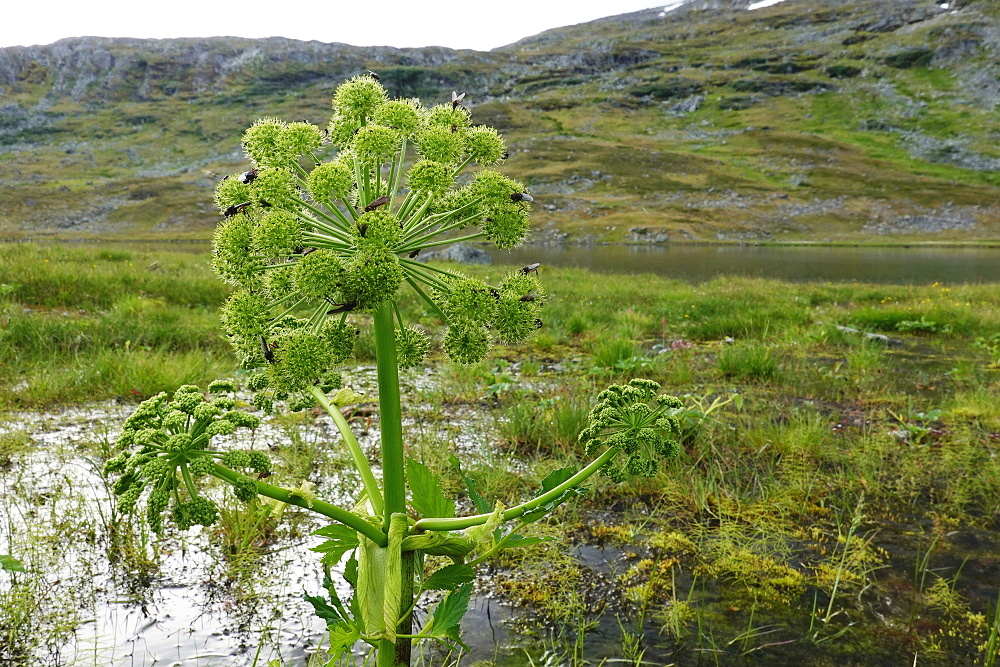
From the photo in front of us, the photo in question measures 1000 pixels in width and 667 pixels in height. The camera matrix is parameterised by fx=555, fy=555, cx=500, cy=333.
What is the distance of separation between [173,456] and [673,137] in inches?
5656

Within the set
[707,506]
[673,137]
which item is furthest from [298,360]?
[673,137]

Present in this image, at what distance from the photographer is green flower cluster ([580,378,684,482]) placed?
6.40ft

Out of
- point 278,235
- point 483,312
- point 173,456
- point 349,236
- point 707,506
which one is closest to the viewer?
point 173,456

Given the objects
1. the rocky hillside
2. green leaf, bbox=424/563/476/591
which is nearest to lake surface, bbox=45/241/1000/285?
the rocky hillside

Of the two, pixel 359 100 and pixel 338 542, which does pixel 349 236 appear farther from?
pixel 338 542

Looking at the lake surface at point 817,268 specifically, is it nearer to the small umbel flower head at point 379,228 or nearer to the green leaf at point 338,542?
the green leaf at point 338,542

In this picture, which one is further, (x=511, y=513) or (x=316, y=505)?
(x=511, y=513)

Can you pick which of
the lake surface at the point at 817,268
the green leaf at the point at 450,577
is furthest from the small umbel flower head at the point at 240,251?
the lake surface at the point at 817,268

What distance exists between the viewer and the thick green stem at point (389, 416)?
176 centimetres

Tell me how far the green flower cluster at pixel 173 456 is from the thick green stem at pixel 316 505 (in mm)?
62

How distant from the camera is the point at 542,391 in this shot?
7.86m

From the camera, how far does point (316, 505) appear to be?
5.47ft

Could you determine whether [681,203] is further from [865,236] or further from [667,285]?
[667,285]

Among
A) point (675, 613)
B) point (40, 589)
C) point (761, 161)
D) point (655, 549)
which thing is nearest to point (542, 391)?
point (655, 549)
